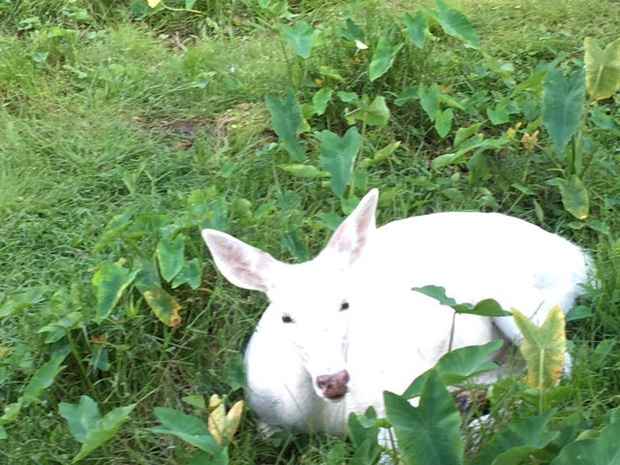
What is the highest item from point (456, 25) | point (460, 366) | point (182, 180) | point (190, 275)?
point (456, 25)

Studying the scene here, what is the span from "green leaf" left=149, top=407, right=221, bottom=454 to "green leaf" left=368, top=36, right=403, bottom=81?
1.99 meters

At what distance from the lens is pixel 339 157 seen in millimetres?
3672

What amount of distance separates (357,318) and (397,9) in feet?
7.69

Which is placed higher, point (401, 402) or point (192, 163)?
point (401, 402)

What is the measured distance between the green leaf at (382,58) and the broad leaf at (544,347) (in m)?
1.85

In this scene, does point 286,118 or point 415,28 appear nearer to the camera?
point 286,118

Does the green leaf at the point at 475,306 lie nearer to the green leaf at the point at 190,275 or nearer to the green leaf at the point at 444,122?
the green leaf at the point at 190,275

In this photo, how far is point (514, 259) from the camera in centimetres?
347

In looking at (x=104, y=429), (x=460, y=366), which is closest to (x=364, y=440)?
(x=460, y=366)

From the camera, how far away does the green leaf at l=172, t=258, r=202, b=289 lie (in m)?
3.32

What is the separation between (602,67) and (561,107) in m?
0.22

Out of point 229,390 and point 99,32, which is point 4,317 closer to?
point 229,390

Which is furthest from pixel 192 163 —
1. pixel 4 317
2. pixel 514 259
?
pixel 514 259

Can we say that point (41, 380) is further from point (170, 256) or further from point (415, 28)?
point (415, 28)
